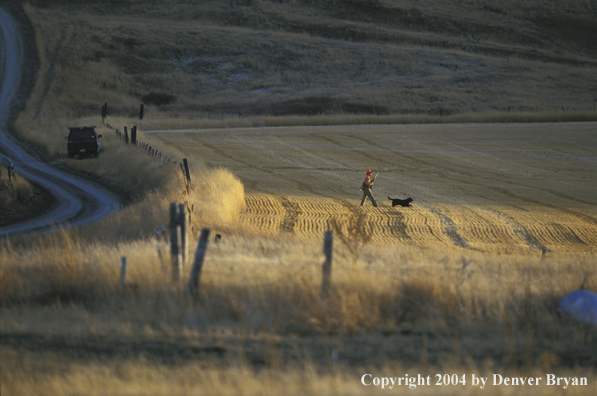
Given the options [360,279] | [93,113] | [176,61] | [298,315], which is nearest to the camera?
[298,315]

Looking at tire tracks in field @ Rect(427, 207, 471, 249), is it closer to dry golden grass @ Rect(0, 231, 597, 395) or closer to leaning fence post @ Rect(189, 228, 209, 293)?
dry golden grass @ Rect(0, 231, 597, 395)

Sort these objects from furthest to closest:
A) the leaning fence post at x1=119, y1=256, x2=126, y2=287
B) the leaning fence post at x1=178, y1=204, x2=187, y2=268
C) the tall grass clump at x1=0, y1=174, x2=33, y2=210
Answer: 1. the tall grass clump at x1=0, y1=174, x2=33, y2=210
2. the leaning fence post at x1=178, y1=204, x2=187, y2=268
3. the leaning fence post at x1=119, y1=256, x2=126, y2=287

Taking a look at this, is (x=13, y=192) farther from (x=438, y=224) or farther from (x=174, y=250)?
(x=174, y=250)

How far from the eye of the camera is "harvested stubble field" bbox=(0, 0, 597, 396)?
6.55 metres

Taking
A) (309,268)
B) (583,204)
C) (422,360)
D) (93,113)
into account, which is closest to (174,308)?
(309,268)

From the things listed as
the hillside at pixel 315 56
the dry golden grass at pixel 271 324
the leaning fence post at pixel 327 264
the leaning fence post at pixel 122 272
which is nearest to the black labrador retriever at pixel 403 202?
the dry golden grass at pixel 271 324

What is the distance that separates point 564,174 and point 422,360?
2573 centimetres

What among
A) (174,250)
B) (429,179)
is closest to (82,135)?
(429,179)

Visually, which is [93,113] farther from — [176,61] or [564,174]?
[564,174]

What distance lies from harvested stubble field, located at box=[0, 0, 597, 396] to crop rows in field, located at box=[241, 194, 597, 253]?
0.11 metres

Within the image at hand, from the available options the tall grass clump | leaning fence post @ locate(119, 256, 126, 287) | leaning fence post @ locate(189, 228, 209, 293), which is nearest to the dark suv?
the tall grass clump

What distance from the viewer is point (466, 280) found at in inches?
367

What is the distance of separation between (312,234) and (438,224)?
4513 mm

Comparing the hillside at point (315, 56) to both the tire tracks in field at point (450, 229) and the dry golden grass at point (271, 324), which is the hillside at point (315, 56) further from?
the dry golden grass at point (271, 324)
